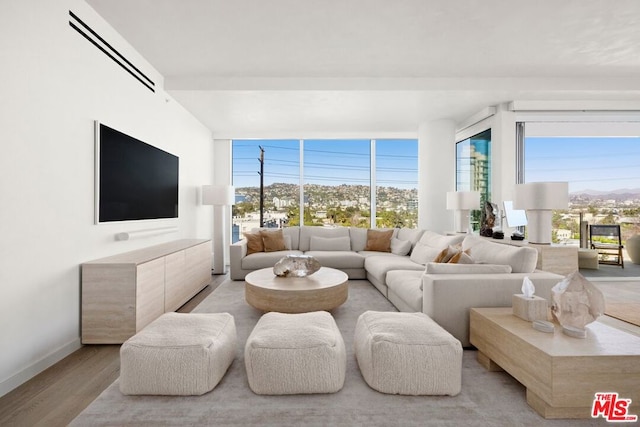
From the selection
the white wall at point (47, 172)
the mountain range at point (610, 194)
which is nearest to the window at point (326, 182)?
the mountain range at point (610, 194)

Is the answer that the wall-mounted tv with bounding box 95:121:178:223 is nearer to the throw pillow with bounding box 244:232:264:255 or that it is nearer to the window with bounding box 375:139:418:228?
the throw pillow with bounding box 244:232:264:255

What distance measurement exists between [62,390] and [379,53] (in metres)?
4.04

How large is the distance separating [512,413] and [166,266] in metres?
3.04

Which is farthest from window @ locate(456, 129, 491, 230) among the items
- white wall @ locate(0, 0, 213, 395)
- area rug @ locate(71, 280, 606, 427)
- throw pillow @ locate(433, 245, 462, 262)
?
white wall @ locate(0, 0, 213, 395)

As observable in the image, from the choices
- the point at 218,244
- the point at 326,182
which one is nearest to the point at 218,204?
the point at 218,244

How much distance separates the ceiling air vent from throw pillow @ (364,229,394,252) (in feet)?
12.6

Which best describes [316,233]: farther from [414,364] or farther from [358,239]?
[414,364]

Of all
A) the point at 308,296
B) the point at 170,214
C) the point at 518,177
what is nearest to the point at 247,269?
the point at 170,214

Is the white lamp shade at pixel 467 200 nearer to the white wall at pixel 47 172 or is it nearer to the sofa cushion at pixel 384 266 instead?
the sofa cushion at pixel 384 266

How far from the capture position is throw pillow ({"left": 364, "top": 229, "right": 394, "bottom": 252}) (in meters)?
5.18

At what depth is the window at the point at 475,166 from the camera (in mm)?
5168

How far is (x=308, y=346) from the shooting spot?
5.65 ft

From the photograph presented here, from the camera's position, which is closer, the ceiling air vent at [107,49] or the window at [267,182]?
the ceiling air vent at [107,49]

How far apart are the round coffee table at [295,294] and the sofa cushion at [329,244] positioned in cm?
188
